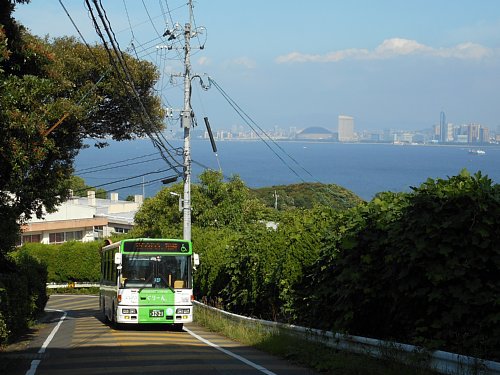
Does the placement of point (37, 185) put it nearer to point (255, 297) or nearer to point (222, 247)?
point (255, 297)

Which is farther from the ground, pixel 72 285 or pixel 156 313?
pixel 156 313

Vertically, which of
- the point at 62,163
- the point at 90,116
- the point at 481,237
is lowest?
the point at 481,237

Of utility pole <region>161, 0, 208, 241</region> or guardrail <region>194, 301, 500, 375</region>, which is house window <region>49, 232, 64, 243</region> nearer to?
utility pole <region>161, 0, 208, 241</region>

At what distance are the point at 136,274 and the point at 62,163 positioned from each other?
4654mm

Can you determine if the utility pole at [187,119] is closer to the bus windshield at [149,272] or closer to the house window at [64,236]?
Result: the bus windshield at [149,272]

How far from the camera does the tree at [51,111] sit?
1555 centimetres

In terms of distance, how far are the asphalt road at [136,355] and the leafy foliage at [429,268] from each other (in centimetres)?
192

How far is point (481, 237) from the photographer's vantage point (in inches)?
451

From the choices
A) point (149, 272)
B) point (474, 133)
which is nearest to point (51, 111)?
point (149, 272)

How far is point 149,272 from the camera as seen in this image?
23688mm

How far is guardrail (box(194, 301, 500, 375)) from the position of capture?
378 inches

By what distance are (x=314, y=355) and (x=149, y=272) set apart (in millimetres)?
10588

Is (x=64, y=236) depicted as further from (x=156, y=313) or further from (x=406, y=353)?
(x=406, y=353)

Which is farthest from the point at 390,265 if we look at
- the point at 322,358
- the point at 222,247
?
the point at 222,247
